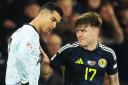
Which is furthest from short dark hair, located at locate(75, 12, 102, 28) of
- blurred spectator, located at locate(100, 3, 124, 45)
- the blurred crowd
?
blurred spectator, located at locate(100, 3, 124, 45)

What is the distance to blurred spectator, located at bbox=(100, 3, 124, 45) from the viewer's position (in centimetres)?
890

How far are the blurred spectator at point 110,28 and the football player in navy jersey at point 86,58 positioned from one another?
268cm

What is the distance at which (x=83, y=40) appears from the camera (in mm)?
6016

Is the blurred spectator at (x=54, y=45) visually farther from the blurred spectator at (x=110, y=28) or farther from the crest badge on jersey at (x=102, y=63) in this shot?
the crest badge on jersey at (x=102, y=63)

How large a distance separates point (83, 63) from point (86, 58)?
0.23 feet

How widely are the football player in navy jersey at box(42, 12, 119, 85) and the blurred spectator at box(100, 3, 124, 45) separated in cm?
268

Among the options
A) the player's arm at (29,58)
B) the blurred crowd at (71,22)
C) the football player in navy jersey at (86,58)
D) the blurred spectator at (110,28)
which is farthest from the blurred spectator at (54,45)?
the player's arm at (29,58)

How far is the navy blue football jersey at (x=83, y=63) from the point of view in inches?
239

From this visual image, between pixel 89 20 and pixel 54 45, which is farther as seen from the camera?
pixel 54 45

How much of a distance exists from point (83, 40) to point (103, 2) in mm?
3309

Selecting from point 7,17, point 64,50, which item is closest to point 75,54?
point 64,50

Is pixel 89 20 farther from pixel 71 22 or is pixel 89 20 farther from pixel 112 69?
pixel 71 22

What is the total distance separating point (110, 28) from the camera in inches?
356

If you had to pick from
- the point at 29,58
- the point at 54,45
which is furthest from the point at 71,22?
the point at 29,58
